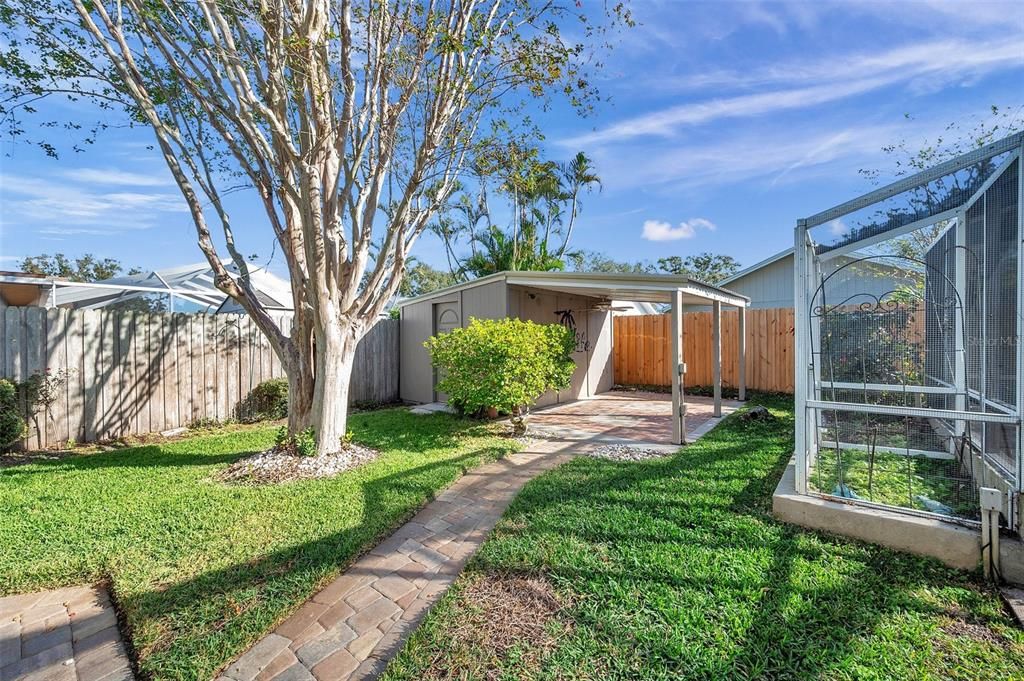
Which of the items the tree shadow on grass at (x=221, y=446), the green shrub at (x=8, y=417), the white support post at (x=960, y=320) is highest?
the white support post at (x=960, y=320)

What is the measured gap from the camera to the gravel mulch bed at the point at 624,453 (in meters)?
5.22

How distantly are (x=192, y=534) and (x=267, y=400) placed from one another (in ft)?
16.5

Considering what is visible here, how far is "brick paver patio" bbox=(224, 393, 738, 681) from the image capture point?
6.59ft

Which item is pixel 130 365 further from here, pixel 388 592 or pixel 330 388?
pixel 388 592

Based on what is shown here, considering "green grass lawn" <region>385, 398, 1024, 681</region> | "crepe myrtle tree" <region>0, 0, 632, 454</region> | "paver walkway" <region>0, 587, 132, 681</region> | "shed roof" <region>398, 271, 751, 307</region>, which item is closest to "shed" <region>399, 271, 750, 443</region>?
"shed roof" <region>398, 271, 751, 307</region>

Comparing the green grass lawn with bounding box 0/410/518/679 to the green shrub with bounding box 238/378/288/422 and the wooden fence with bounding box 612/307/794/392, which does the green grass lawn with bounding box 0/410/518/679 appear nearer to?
the green shrub with bounding box 238/378/288/422

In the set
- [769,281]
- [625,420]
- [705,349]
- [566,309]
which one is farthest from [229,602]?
[769,281]

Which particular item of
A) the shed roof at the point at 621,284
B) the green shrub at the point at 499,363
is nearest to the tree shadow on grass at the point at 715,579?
the green shrub at the point at 499,363

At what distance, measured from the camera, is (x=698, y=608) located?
2.28 meters

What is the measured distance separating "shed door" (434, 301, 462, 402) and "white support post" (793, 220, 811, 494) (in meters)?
6.36

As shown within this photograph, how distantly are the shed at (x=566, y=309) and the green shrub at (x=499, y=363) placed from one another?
140cm

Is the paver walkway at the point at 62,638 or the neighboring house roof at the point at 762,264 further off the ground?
the neighboring house roof at the point at 762,264

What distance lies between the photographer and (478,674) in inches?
74.1

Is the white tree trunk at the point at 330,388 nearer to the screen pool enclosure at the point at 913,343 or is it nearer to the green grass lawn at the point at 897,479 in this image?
the screen pool enclosure at the point at 913,343
